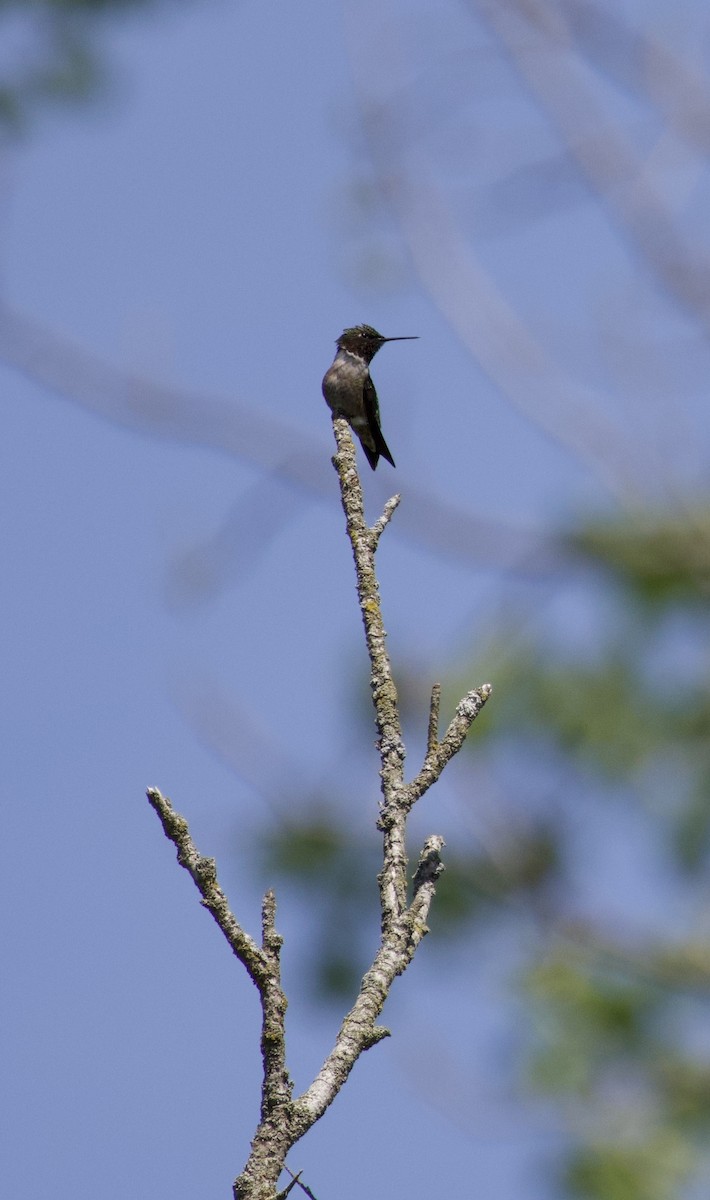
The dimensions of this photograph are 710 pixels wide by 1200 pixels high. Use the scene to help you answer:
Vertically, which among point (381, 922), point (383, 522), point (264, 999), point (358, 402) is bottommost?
point (264, 999)

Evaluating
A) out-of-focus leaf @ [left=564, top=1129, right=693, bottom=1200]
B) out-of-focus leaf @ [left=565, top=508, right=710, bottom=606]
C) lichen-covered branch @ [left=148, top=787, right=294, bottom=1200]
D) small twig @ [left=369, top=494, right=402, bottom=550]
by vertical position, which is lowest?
lichen-covered branch @ [left=148, top=787, right=294, bottom=1200]

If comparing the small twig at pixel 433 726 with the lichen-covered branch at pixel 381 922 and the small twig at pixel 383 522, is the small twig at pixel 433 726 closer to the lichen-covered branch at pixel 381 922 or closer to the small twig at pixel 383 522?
the lichen-covered branch at pixel 381 922

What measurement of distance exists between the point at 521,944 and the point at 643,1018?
102 cm

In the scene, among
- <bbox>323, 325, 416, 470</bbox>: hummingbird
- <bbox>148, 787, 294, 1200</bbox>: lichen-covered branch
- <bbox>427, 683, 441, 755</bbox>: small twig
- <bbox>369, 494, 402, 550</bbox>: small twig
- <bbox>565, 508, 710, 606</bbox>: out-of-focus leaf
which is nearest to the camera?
<bbox>148, 787, 294, 1200</bbox>: lichen-covered branch

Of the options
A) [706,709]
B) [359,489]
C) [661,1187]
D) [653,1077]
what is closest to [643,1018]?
[653,1077]

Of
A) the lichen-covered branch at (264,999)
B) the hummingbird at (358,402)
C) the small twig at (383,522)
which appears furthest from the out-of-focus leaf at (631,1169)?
the lichen-covered branch at (264,999)

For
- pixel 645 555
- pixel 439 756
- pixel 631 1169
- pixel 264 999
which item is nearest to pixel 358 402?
pixel 645 555

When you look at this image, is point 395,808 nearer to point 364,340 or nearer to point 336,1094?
point 336,1094

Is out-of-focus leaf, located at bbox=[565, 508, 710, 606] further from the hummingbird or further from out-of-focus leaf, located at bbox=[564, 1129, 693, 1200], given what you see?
out-of-focus leaf, located at bbox=[564, 1129, 693, 1200]

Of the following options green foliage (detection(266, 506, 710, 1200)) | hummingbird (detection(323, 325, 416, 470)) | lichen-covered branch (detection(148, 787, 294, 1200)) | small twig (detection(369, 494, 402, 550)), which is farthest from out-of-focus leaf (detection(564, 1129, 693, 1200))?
lichen-covered branch (detection(148, 787, 294, 1200))

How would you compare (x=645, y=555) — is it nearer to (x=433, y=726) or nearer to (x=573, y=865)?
(x=573, y=865)

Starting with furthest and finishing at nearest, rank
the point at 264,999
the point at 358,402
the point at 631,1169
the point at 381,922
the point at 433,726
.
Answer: the point at 631,1169 → the point at 358,402 → the point at 433,726 → the point at 381,922 → the point at 264,999

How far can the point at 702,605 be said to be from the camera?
10562mm

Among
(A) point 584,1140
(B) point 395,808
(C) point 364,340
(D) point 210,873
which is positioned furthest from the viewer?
(A) point 584,1140
